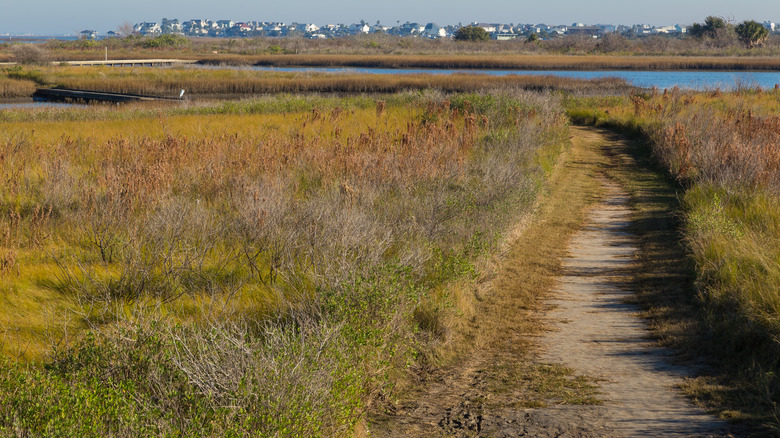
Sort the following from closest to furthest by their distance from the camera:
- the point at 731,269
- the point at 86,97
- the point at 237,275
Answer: the point at 237,275 < the point at 731,269 < the point at 86,97

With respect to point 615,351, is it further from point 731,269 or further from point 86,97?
point 86,97

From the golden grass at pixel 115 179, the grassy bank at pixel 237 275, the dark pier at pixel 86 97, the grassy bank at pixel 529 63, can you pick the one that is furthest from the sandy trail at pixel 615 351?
→ the grassy bank at pixel 529 63

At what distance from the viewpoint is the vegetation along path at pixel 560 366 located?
5.22 meters

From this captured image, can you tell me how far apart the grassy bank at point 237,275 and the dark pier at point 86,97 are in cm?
2324

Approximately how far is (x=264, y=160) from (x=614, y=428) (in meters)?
7.98

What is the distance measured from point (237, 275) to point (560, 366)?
11.1ft

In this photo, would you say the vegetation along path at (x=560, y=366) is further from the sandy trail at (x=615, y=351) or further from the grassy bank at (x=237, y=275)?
the grassy bank at (x=237, y=275)

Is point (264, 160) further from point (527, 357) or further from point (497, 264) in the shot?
point (527, 357)

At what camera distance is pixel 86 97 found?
38812 millimetres

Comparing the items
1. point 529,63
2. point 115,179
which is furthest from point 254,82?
point 115,179

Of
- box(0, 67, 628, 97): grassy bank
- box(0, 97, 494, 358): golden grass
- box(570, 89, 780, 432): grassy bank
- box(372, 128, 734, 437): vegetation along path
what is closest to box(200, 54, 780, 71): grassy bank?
box(0, 67, 628, 97): grassy bank

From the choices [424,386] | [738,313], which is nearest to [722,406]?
[738,313]

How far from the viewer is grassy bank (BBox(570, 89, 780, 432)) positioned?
5.76 m

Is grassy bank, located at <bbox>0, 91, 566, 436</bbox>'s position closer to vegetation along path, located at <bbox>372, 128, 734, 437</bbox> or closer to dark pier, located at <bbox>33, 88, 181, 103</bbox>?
vegetation along path, located at <bbox>372, 128, 734, 437</bbox>
